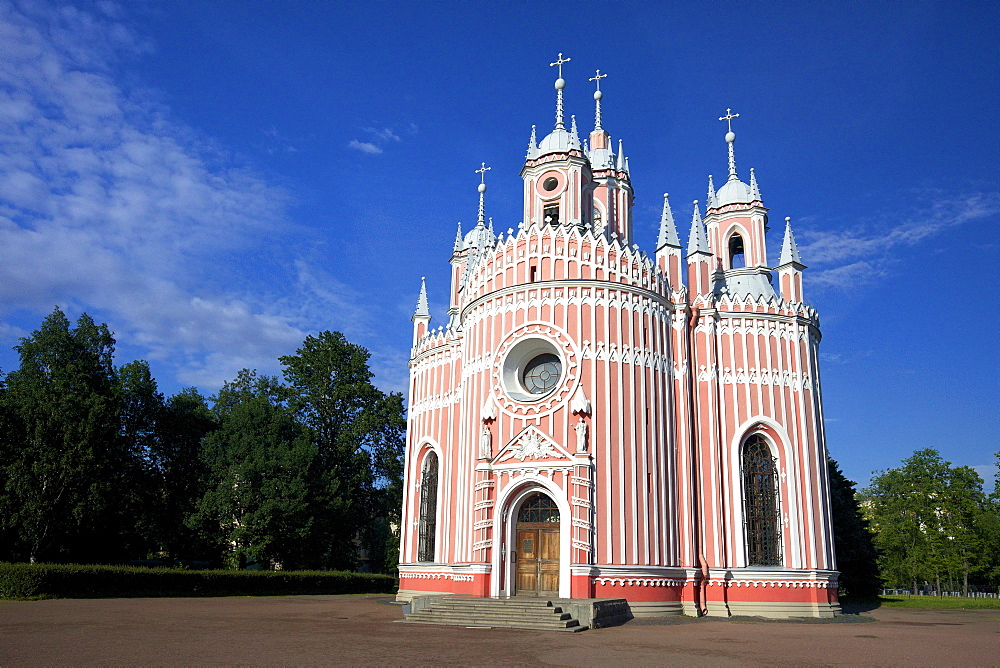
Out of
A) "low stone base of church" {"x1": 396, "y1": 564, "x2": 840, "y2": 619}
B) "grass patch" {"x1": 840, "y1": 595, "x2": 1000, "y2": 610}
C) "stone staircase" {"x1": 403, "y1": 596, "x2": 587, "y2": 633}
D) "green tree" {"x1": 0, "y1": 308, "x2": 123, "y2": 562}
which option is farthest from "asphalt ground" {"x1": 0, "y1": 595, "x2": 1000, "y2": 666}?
"grass patch" {"x1": 840, "y1": 595, "x2": 1000, "y2": 610}

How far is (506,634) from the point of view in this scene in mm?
18625

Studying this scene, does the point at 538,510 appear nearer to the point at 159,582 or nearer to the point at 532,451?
the point at 532,451

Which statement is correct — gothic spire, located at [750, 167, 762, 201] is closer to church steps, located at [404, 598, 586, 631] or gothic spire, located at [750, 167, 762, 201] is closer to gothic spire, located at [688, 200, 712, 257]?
gothic spire, located at [688, 200, 712, 257]

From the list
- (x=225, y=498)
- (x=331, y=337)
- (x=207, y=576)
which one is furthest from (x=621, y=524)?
(x=331, y=337)

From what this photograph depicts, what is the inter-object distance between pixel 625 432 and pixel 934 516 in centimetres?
3906

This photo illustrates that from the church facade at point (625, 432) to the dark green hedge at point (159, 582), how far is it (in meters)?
9.46

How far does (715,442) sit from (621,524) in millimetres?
5578

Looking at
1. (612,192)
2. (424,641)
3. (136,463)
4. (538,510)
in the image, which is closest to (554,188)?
(612,192)

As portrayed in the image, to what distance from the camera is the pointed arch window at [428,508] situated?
1278 inches

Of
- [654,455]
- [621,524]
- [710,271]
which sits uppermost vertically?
[710,271]

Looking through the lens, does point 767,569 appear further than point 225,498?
No

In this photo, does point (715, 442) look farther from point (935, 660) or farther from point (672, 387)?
point (935, 660)

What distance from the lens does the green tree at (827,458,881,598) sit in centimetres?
4203

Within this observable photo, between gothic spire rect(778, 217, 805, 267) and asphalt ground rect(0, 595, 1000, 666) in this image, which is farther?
gothic spire rect(778, 217, 805, 267)
